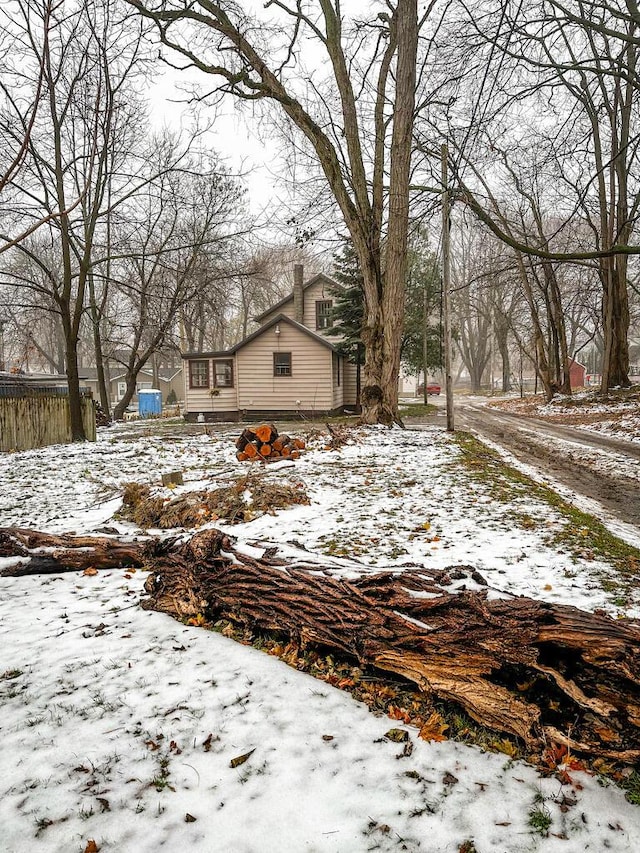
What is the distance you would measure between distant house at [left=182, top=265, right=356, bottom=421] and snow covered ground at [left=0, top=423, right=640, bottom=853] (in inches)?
672

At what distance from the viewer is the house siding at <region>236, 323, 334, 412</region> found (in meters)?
20.5

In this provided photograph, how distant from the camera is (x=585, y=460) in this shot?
8.76m

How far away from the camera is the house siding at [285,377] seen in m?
20.5

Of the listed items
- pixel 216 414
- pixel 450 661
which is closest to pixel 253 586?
pixel 450 661

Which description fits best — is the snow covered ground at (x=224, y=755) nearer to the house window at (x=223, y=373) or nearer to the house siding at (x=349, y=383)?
the house window at (x=223, y=373)

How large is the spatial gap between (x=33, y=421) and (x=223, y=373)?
983 centimetres

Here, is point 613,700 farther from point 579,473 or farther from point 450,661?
point 579,473

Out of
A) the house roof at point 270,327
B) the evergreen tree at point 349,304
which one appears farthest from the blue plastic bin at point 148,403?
the evergreen tree at point 349,304

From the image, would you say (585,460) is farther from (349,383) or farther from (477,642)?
(349,383)

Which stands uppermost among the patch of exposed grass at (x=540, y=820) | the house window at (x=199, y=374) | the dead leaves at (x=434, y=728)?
the house window at (x=199, y=374)

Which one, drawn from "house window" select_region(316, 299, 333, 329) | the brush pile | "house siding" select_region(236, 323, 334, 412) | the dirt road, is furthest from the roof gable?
the brush pile

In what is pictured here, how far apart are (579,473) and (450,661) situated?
658cm

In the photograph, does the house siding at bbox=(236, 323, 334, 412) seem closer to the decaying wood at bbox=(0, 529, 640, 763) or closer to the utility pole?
the utility pole

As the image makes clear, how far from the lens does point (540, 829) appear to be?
1.51 meters
